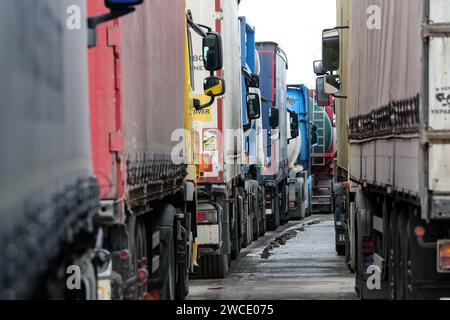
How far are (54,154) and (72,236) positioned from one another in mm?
745

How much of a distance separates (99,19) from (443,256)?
394 centimetres

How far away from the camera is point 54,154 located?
562cm

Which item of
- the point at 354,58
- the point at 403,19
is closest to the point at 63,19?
the point at 403,19

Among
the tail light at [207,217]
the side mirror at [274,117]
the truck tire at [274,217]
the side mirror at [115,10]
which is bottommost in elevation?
the truck tire at [274,217]

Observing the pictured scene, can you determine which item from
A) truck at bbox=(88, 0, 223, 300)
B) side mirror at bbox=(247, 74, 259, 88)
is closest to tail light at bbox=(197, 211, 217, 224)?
truck at bbox=(88, 0, 223, 300)

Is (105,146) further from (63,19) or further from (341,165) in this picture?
(341,165)

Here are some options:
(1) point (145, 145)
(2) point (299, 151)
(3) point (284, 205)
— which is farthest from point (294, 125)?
(1) point (145, 145)

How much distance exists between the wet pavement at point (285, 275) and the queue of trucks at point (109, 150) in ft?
2.40

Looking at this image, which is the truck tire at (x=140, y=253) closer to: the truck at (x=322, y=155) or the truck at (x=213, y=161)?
the truck at (x=213, y=161)

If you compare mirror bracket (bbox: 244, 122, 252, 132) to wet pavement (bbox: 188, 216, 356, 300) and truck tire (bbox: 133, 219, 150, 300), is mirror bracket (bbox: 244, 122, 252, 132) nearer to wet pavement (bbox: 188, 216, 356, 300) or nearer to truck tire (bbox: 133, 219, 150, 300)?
wet pavement (bbox: 188, 216, 356, 300)

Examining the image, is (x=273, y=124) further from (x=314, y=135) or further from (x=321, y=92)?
(x=314, y=135)

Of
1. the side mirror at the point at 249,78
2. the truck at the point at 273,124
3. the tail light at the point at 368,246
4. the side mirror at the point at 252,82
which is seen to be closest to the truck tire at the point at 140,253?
the tail light at the point at 368,246

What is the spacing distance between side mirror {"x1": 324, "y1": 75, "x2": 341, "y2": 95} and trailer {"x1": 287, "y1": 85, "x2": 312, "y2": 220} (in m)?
17.2

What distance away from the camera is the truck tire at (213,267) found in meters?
18.3
